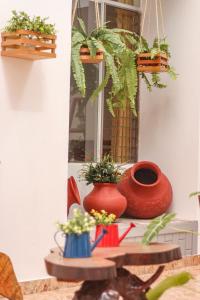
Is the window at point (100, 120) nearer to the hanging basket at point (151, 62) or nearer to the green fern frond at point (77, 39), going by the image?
the hanging basket at point (151, 62)

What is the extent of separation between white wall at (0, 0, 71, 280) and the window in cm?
109

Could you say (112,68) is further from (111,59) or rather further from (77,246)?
(77,246)

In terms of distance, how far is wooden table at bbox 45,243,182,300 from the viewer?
2.97 m

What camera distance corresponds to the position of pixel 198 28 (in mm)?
6344

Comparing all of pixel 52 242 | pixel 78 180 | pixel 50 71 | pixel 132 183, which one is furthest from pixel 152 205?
pixel 50 71

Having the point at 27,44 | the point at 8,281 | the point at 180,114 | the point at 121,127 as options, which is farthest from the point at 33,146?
the point at 180,114

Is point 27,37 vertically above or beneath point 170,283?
above

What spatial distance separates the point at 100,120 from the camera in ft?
20.9

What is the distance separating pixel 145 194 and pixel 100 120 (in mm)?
852

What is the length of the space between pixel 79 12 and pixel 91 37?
80cm

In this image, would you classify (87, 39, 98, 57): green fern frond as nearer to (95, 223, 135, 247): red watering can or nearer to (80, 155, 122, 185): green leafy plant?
(80, 155, 122, 185): green leafy plant

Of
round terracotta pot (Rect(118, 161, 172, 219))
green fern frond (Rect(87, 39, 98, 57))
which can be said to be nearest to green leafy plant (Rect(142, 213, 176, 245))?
green fern frond (Rect(87, 39, 98, 57))

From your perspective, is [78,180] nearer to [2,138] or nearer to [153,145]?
[153,145]

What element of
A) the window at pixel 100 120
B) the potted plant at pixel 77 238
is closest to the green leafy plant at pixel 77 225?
the potted plant at pixel 77 238
